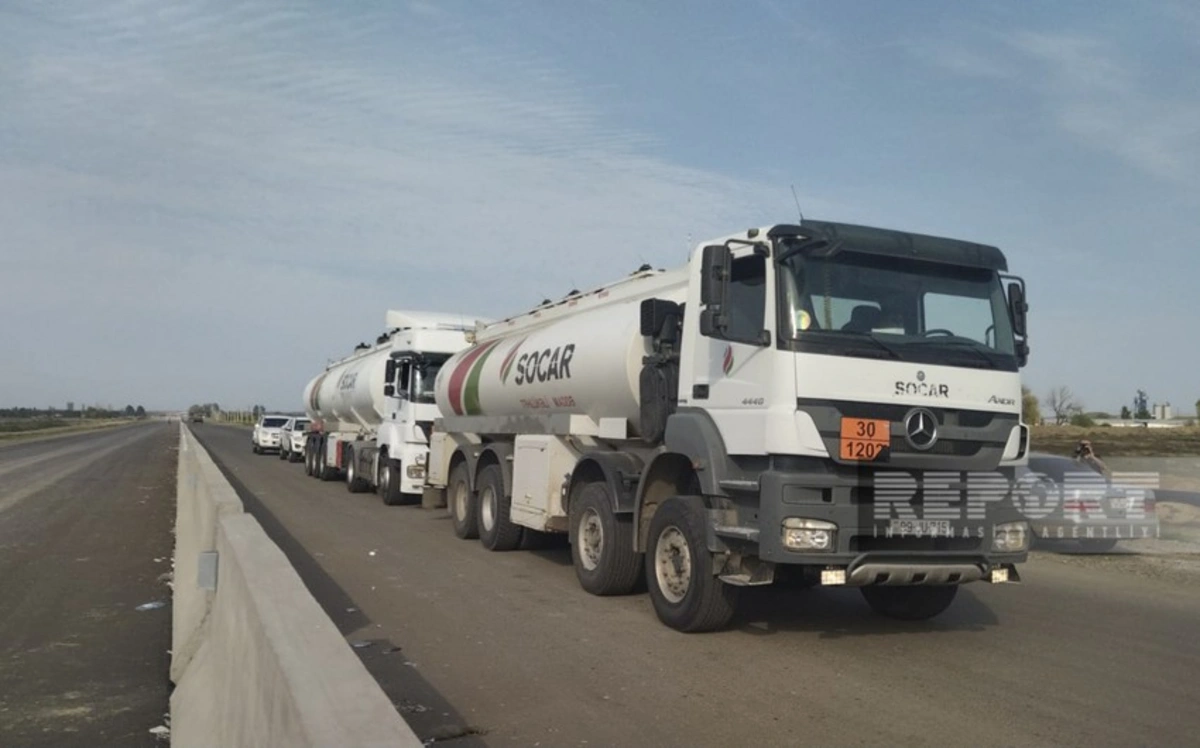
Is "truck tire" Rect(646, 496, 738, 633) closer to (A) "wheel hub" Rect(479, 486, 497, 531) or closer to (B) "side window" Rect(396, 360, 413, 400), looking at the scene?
(A) "wheel hub" Rect(479, 486, 497, 531)

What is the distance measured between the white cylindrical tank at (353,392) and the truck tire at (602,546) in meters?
11.4

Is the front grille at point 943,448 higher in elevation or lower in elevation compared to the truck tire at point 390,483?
higher

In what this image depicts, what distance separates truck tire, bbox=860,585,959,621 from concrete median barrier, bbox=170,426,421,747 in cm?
539

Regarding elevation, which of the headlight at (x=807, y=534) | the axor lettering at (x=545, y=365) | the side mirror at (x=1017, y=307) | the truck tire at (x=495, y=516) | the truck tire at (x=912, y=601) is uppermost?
the side mirror at (x=1017, y=307)

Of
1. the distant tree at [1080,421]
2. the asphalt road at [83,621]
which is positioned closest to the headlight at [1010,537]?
the asphalt road at [83,621]

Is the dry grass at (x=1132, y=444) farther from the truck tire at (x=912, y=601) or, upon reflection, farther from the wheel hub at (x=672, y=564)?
the wheel hub at (x=672, y=564)

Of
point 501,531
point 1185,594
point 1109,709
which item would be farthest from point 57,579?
point 1185,594

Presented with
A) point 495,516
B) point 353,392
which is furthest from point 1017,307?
point 353,392

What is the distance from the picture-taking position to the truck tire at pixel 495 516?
1288cm

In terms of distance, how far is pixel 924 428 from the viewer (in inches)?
293

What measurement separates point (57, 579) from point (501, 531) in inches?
198

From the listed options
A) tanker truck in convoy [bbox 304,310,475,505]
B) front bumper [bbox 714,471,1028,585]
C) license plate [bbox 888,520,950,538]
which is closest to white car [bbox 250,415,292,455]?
tanker truck in convoy [bbox 304,310,475,505]

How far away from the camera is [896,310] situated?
7828 millimetres

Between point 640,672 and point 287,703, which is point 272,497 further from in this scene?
point 287,703
